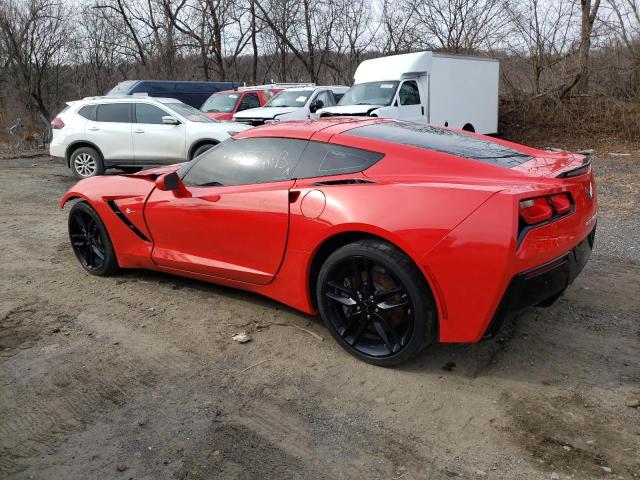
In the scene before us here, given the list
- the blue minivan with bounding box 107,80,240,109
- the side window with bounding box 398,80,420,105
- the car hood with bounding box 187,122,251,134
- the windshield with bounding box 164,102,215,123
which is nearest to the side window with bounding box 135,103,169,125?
the windshield with bounding box 164,102,215,123

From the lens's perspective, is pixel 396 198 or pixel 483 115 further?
pixel 483 115

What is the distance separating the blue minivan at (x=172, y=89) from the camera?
59.9 ft

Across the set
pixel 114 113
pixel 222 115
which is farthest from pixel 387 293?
pixel 222 115

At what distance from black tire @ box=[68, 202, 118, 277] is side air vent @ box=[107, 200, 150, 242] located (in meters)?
0.21

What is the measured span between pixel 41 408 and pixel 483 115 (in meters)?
14.7

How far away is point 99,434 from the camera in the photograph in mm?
2686

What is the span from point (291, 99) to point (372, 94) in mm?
2386

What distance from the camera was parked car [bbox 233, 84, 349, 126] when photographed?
1336 cm

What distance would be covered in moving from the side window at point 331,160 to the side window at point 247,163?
79 millimetres

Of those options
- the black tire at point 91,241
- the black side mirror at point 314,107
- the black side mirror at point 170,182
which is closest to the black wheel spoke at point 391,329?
the black side mirror at point 170,182

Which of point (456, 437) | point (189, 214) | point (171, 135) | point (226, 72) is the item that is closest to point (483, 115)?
point (171, 135)

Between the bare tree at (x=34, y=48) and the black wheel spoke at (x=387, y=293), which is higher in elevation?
the bare tree at (x=34, y=48)

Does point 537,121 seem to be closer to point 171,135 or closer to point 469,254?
point 171,135

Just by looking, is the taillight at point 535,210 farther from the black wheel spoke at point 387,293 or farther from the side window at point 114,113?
the side window at point 114,113
